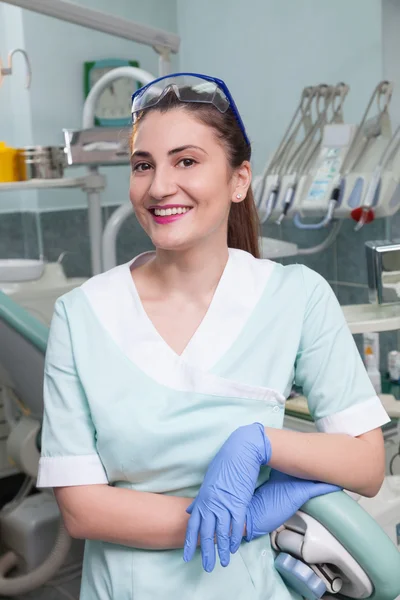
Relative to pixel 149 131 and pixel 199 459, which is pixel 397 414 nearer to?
pixel 199 459

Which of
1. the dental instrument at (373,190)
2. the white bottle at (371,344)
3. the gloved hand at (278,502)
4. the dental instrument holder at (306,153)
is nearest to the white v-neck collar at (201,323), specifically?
the gloved hand at (278,502)

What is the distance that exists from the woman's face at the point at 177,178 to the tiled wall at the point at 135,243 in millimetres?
1576

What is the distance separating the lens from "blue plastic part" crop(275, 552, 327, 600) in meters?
1.12

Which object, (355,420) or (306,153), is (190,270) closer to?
(355,420)

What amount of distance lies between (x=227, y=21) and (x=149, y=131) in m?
2.54

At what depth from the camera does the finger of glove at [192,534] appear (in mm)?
1021

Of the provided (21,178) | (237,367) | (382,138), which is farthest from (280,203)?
(237,367)

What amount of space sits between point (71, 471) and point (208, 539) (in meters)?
0.23

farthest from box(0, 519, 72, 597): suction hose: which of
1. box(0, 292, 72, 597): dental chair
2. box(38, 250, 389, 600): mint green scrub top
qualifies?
box(38, 250, 389, 600): mint green scrub top

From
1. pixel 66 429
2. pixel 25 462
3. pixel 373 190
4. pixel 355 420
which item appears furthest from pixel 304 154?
pixel 66 429

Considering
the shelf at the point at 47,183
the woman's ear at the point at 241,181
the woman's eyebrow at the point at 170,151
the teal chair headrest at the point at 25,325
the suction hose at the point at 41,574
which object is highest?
the woman's eyebrow at the point at 170,151

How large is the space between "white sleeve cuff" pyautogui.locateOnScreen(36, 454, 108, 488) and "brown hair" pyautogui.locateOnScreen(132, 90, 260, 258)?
0.48 m

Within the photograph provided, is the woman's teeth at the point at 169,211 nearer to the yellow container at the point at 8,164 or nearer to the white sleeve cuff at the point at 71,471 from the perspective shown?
the white sleeve cuff at the point at 71,471

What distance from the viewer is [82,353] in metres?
1.16
